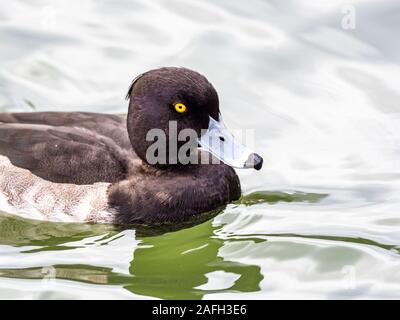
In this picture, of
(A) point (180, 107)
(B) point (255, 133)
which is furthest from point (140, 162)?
(B) point (255, 133)

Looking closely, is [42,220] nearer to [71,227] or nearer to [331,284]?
[71,227]

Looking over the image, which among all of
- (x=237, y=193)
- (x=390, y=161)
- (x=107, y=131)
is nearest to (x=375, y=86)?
(x=390, y=161)

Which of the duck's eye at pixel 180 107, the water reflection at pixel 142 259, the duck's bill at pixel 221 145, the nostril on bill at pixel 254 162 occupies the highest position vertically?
the duck's eye at pixel 180 107

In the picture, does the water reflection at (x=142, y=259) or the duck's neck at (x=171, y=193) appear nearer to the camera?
the water reflection at (x=142, y=259)

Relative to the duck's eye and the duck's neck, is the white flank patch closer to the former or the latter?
the duck's neck

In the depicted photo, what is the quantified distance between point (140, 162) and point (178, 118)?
63 centimetres

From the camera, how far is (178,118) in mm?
8961

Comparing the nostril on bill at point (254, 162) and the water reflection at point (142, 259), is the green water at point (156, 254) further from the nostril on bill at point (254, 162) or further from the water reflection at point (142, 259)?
the nostril on bill at point (254, 162)

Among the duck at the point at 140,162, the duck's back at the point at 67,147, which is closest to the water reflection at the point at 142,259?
the duck at the point at 140,162

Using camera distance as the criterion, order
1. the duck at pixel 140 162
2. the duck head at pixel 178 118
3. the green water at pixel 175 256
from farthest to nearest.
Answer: the duck at pixel 140 162, the duck head at pixel 178 118, the green water at pixel 175 256

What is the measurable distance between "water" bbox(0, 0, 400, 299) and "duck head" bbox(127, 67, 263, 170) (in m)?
0.67

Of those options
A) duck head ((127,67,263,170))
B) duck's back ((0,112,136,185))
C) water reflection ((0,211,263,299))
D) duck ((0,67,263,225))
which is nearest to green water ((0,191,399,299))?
water reflection ((0,211,263,299))

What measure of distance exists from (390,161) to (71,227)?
3.31m

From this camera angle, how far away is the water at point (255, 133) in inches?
322
